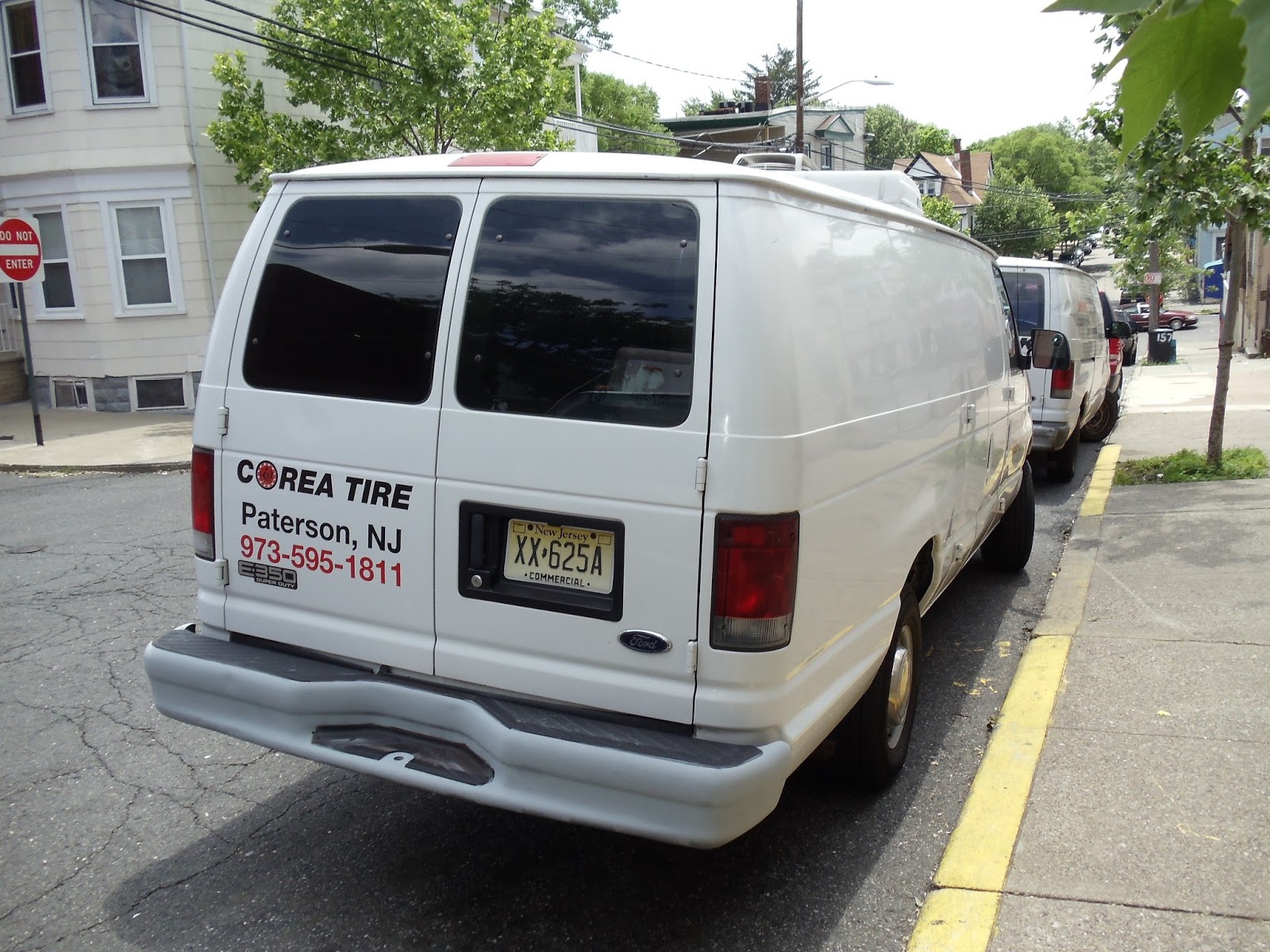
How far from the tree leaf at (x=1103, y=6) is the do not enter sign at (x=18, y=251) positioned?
1425 centimetres

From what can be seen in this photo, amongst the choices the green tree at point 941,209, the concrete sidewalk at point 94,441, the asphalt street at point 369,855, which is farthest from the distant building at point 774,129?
the asphalt street at point 369,855

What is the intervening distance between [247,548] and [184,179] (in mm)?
14876

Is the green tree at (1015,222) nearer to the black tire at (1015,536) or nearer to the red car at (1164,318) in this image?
the red car at (1164,318)

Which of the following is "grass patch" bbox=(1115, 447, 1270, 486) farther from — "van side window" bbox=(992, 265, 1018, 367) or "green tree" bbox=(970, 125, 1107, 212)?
"green tree" bbox=(970, 125, 1107, 212)

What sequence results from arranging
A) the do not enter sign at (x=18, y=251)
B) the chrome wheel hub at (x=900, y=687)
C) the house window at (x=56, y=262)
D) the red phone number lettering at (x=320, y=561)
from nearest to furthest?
the red phone number lettering at (x=320, y=561), the chrome wheel hub at (x=900, y=687), the do not enter sign at (x=18, y=251), the house window at (x=56, y=262)

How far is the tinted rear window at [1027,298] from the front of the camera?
32.3ft

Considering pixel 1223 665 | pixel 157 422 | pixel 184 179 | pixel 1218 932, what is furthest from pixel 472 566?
pixel 184 179

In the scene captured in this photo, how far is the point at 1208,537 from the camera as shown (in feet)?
23.9

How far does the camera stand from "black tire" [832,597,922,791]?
12.3ft

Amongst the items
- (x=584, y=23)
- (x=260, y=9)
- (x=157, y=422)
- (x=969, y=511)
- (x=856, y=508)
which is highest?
(x=584, y=23)

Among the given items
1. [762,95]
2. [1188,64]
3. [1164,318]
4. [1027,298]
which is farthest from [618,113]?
[1188,64]

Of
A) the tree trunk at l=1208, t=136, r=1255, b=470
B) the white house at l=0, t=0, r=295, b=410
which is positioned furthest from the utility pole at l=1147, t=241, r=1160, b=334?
the white house at l=0, t=0, r=295, b=410

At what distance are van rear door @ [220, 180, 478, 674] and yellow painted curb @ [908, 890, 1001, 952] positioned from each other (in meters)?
1.69

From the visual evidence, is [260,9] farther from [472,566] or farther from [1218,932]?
[1218,932]
